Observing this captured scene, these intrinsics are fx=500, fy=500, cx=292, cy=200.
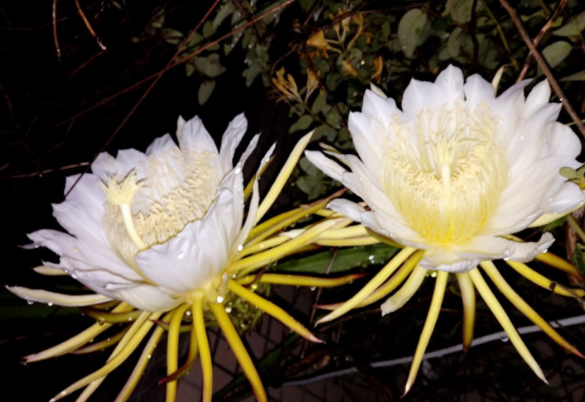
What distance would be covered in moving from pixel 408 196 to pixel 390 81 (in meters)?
0.65

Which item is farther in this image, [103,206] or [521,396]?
[521,396]

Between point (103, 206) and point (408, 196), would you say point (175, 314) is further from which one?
point (408, 196)

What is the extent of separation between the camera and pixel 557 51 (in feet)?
2.09

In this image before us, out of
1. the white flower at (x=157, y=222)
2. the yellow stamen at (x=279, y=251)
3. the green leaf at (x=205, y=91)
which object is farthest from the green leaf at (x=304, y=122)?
the yellow stamen at (x=279, y=251)

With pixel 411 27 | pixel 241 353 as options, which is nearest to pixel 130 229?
pixel 241 353

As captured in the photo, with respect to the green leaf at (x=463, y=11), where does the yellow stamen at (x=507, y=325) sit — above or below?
below

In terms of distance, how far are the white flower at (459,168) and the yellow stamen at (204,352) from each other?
168mm

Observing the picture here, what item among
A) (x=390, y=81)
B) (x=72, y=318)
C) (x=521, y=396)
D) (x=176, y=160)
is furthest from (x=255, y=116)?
(x=521, y=396)

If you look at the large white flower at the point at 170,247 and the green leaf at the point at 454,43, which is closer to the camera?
the large white flower at the point at 170,247

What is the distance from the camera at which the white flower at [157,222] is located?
45 centimetres

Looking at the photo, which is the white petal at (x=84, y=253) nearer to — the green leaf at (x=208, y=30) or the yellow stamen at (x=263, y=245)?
the yellow stamen at (x=263, y=245)

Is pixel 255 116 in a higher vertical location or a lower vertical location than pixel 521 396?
higher

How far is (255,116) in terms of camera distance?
5.02 ft

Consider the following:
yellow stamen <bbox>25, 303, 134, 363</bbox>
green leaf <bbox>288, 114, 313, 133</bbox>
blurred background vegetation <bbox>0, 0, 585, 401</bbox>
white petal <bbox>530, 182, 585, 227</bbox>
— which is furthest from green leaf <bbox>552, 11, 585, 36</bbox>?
yellow stamen <bbox>25, 303, 134, 363</bbox>
